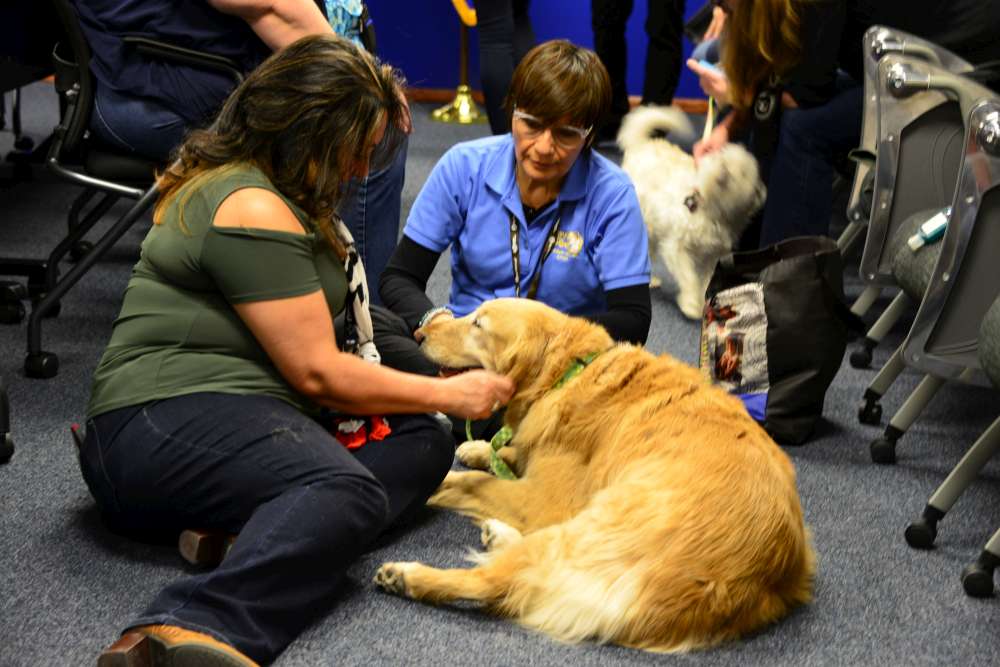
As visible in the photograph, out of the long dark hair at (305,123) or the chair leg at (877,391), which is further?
the chair leg at (877,391)

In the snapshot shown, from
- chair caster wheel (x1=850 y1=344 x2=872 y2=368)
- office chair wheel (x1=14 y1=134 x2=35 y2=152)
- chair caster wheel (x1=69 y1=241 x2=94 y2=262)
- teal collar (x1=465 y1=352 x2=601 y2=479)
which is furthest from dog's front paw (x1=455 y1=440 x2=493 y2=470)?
office chair wheel (x1=14 y1=134 x2=35 y2=152)

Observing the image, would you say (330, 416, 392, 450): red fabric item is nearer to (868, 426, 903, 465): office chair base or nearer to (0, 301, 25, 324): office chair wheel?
(868, 426, 903, 465): office chair base

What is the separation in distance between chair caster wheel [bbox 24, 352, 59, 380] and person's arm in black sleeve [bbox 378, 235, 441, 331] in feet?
3.02

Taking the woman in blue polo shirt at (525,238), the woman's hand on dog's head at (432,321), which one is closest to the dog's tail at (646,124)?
the woman in blue polo shirt at (525,238)

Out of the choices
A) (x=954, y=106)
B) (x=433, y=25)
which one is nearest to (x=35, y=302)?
(x=954, y=106)

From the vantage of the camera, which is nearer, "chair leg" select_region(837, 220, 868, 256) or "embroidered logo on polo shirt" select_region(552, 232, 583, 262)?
"embroidered logo on polo shirt" select_region(552, 232, 583, 262)

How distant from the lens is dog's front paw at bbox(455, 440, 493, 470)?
252 cm

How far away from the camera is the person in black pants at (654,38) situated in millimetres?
5562

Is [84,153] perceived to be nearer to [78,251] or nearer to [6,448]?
[6,448]

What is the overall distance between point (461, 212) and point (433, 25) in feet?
14.3

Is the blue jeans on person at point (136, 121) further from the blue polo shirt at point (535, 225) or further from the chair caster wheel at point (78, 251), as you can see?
the chair caster wheel at point (78, 251)

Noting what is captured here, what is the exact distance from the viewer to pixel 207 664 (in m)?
1.57

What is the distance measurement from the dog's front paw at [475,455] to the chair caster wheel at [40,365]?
1113mm

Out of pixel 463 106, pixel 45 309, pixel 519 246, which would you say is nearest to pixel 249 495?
pixel 519 246
